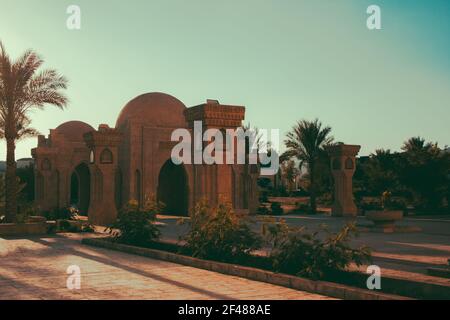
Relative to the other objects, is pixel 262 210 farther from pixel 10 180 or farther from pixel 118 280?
→ pixel 118 280

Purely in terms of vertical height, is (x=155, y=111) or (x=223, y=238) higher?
(x=155, y=111)

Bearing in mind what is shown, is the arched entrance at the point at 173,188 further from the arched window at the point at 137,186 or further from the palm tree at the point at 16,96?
the palm tree at the point at 16,96

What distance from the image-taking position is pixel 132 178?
94.0 feet

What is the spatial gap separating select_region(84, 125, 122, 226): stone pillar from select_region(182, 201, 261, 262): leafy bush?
13752 mm

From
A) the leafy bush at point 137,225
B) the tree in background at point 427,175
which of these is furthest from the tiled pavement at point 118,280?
the tree in background at point 427,175

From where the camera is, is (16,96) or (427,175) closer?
(16,96)

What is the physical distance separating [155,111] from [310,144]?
34.6 feet

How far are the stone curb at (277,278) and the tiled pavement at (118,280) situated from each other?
0.14 meters

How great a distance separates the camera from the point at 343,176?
1158 inches

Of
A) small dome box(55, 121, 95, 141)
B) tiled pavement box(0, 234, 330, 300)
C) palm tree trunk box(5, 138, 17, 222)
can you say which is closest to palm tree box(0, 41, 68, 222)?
palm tree trunk box(5, 138, 17, 222)

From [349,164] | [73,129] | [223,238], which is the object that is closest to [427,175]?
[349,164]

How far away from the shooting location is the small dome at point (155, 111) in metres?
30.3
